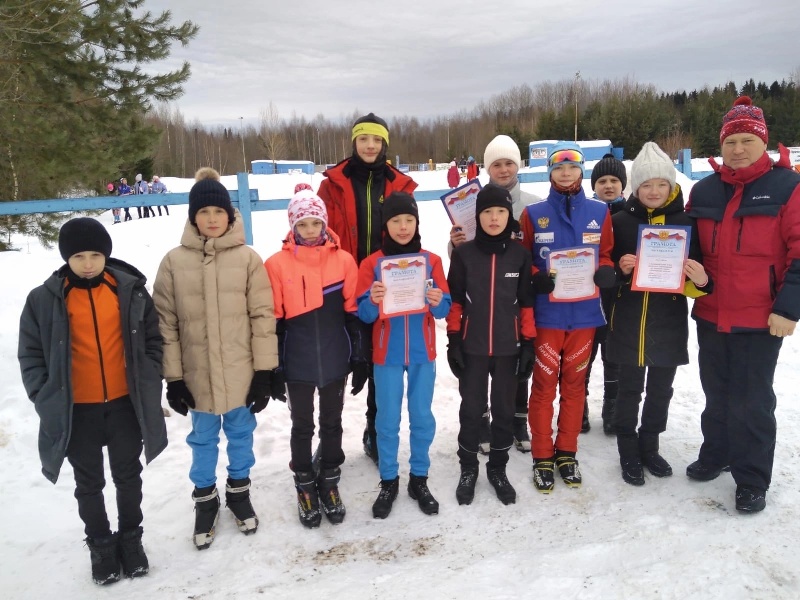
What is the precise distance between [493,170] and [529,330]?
4.35 feet

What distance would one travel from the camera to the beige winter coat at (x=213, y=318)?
3150mm

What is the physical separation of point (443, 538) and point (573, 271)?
1.90 meters

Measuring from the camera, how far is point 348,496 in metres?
3.76

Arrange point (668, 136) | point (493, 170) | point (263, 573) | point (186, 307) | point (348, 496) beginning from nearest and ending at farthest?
1. point (263, 573)
2. point (186, 307)
3. point (348, 496)
4. point (493, 170)
5. point (668, 136)

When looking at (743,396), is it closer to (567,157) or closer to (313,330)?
(567,157)

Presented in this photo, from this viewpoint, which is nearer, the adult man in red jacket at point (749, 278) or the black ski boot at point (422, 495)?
the adult man in red jacket at point (749, 278)

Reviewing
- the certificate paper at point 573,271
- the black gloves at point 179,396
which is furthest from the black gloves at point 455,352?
the black gloves at point 179,396

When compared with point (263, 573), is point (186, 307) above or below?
above

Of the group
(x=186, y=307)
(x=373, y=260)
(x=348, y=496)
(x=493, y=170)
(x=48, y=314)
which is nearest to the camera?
(x=48, y=314)

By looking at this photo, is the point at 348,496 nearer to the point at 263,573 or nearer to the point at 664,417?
the point at 263,573

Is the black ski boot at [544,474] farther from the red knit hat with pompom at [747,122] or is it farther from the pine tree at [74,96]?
the pine tree at [74,96]

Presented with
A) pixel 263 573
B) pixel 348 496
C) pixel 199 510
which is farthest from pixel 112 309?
pixel 348 496

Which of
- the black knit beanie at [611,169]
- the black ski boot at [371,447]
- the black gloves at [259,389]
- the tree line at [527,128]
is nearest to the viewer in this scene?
the black gloves at [259,389]

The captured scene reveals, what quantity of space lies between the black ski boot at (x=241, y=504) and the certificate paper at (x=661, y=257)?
114 inches
